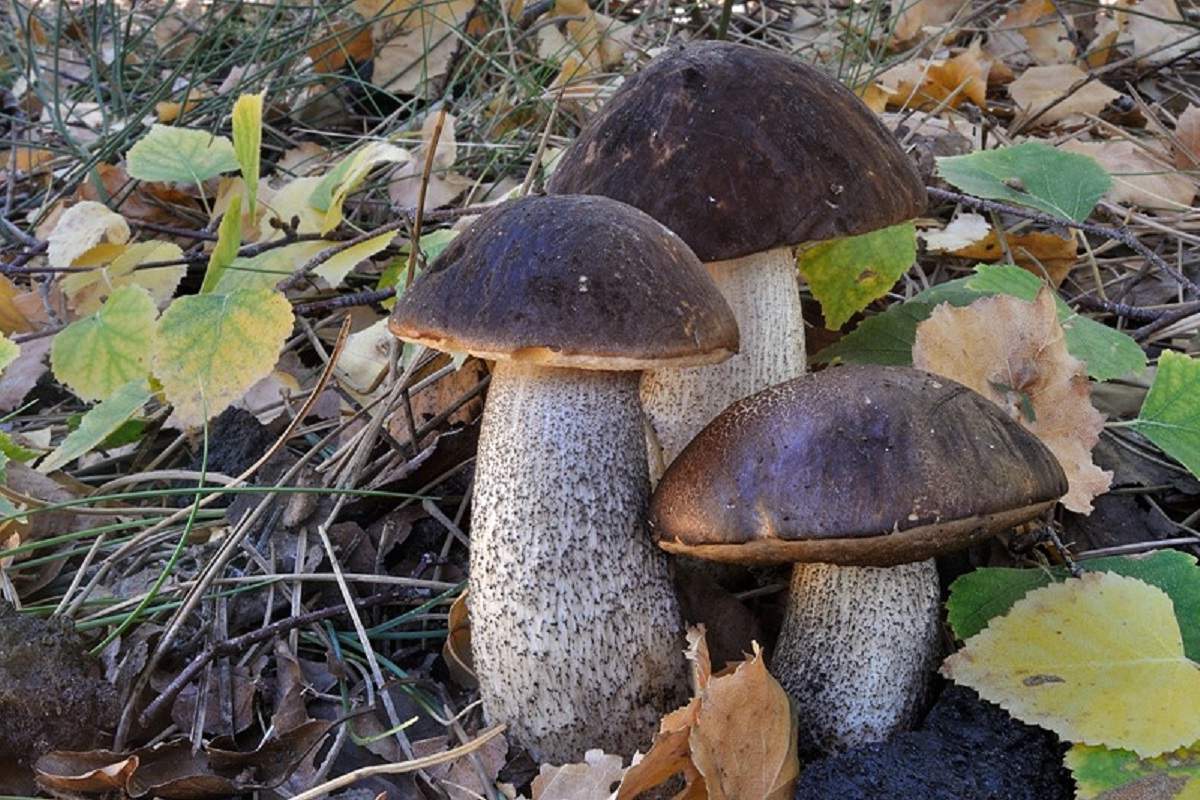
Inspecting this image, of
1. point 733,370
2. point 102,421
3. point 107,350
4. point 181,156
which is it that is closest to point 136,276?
point 181,156

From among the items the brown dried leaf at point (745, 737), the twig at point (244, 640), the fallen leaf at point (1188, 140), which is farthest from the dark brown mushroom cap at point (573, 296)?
the fallen leaf at point (1188, 140)

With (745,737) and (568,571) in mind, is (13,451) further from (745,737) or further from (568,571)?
(745,737)

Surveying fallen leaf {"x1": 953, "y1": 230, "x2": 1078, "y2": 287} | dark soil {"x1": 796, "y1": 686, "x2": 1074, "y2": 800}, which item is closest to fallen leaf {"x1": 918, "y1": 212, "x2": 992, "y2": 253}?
fallen leaf {"x1": 953, "y1": 230, "x2": 1078, "y2": 287}

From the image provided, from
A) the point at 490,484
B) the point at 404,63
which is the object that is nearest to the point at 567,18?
the point at 404,63

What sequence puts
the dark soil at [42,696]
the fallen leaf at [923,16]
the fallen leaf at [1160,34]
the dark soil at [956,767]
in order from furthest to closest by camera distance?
the fallen leaf at [923,16] → the fallen leaf at [1160,34] → the dark soil at [42,696] → the dark soil at [956,767]

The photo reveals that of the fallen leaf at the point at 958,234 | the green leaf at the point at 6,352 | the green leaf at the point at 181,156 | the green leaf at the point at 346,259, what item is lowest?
the fallen leaf at the point at 958,234

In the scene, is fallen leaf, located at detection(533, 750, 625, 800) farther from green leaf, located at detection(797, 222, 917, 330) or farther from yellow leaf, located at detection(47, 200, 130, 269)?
yellow leaf, located at detection(47, 200, 130, 269)

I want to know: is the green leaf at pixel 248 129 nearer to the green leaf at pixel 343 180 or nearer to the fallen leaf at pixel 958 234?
the green leaf at pixel 343 180
